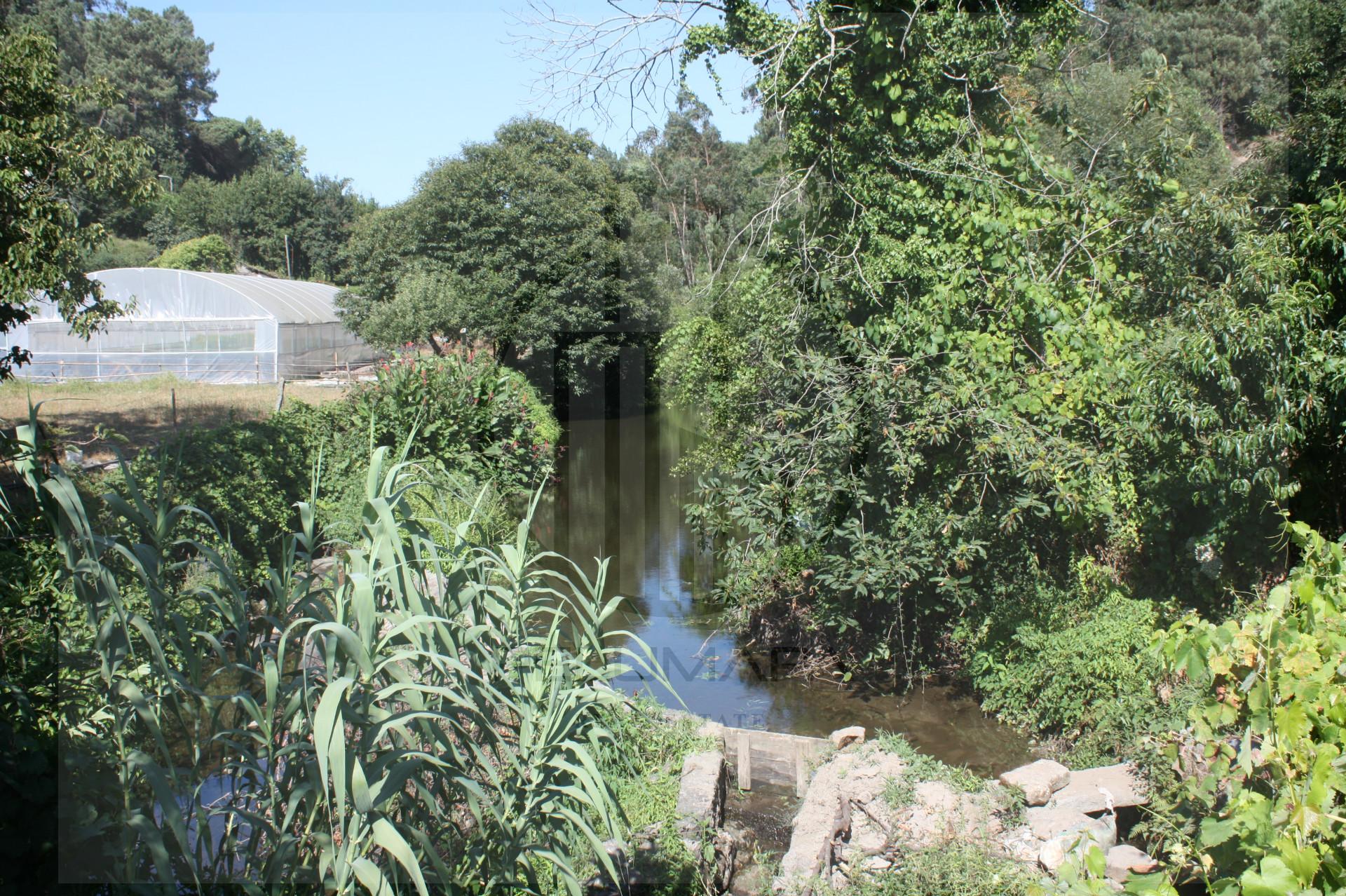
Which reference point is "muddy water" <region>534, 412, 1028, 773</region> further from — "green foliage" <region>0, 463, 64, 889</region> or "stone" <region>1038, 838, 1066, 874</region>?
"green foliage" <region>0, 463, 64, 889</region>

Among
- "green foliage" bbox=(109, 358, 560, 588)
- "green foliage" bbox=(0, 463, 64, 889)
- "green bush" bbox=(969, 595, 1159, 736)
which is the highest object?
"green foliage" bbox=(109, 358, 560, 588)

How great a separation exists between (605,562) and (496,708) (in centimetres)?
72

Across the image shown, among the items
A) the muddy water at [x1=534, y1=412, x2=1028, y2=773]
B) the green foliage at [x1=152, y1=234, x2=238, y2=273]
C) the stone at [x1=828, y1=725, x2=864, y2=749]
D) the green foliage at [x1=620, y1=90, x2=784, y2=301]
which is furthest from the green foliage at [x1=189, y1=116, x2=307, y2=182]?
the stone at [x1=828, y1=725, x2=864, y2=749]

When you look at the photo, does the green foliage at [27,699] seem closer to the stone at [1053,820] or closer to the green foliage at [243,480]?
the green foliage at [243,480]

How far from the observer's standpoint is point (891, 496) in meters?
7.85

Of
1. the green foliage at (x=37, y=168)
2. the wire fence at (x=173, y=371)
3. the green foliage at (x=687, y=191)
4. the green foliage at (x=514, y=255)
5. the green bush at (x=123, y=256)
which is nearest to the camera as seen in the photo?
the green foliage at (x=37, y=168)

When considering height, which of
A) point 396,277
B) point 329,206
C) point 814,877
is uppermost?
point 329,206

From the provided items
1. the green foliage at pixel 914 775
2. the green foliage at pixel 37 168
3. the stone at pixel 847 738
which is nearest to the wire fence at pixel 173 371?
the green foliage at pixel 37 168

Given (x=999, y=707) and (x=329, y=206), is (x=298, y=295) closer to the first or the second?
(x=329, y=206)

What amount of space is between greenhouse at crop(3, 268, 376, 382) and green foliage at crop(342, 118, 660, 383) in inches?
136

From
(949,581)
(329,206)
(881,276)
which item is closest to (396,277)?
(881,276)

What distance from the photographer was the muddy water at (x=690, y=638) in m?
7.24

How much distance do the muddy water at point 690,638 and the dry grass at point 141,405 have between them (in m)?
4.69

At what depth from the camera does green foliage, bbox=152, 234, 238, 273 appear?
Answer: 38.2 m
